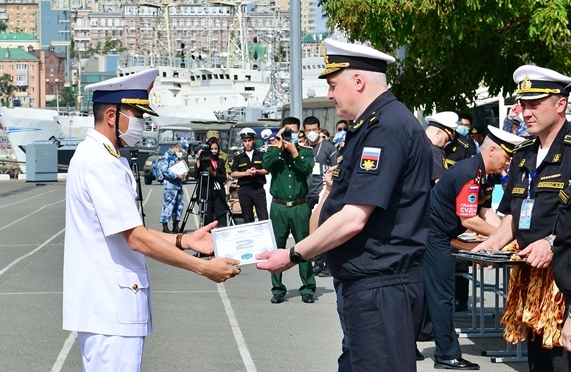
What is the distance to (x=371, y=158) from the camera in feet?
16.0

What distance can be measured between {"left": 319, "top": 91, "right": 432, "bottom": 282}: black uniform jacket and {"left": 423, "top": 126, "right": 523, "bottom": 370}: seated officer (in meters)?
3.45

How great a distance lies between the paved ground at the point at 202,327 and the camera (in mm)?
9227

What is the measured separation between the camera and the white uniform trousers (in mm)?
4879

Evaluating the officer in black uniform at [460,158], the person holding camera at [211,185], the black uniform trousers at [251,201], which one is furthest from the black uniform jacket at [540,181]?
the person holding camera at [211,185]

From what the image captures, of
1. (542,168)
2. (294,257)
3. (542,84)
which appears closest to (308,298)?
(542,168)

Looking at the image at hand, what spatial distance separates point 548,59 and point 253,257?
41.5 ft

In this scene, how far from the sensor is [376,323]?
195 inches

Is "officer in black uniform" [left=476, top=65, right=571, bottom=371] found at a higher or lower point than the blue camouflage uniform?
higher

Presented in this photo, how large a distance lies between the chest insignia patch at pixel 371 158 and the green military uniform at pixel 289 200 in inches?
306

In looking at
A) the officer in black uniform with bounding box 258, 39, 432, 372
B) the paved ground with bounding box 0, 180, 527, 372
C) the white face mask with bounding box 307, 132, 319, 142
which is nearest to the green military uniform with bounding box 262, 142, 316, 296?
the paved ground with bounding box 0, 180, 527, 372

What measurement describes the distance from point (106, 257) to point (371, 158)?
1.28 meters

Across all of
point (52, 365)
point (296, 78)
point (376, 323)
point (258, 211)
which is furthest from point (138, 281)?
point (296, 78)

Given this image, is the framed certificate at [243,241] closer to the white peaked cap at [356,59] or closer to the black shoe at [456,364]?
the white peaked cap at [356,59]

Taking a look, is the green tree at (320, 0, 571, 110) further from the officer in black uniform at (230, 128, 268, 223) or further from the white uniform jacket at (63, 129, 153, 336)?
the white uniform jacket at (63, 129, 153, 336)
